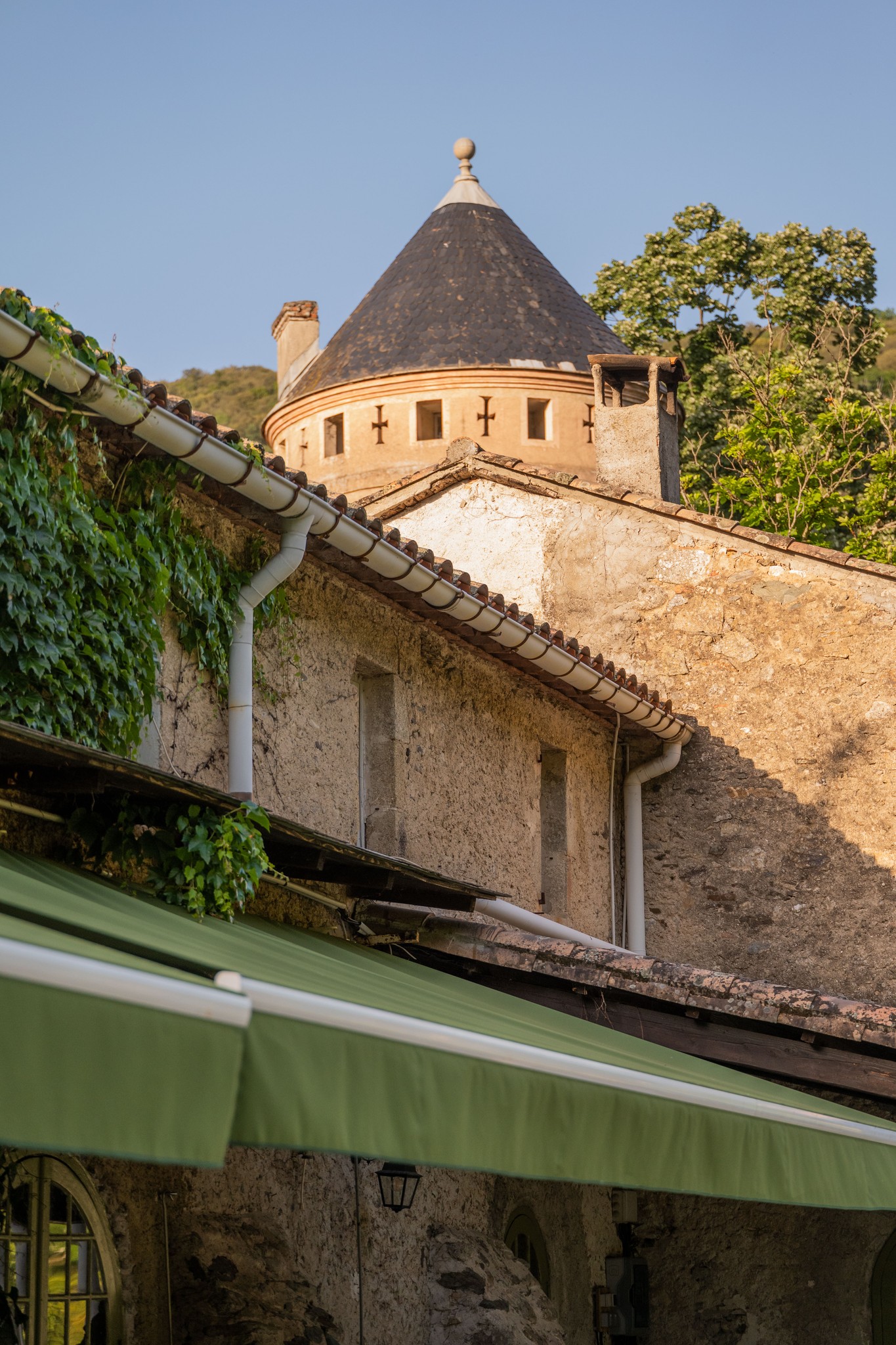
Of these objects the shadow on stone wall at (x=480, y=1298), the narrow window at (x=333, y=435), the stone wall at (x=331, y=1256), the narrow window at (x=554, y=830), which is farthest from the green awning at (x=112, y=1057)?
→ the narrow window at (x=333, y=435)

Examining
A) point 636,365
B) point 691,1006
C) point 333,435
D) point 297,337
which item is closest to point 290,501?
point 691,1006

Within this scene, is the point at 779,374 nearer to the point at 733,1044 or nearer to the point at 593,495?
the point at 593,495

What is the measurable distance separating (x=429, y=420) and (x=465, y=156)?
6524mm

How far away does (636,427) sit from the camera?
14523 mm

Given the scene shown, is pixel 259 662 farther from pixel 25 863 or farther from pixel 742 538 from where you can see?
pixel 742 538

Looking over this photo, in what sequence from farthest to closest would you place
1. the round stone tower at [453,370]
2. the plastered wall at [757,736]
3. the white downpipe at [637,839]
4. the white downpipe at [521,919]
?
the round stone tower at [453,370], the white downpipe at [637,839], the plastered wall at [757,736], the white downpipe at [521,919]

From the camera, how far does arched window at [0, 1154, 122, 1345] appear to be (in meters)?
5.16

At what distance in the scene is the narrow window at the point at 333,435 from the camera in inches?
975

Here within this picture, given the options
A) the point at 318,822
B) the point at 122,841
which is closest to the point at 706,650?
the point at 318,822

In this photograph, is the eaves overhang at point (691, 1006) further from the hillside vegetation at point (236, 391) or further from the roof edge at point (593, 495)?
the hillside vegetation at point (236, 391)

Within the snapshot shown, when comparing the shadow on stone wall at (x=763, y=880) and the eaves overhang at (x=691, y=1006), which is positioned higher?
the shadow on stone wall at (x=763, y=880)

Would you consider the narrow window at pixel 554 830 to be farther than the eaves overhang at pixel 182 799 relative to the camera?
Yes

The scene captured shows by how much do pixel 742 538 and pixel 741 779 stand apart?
6.38 ft

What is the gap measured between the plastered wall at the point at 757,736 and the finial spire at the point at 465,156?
16461mm
